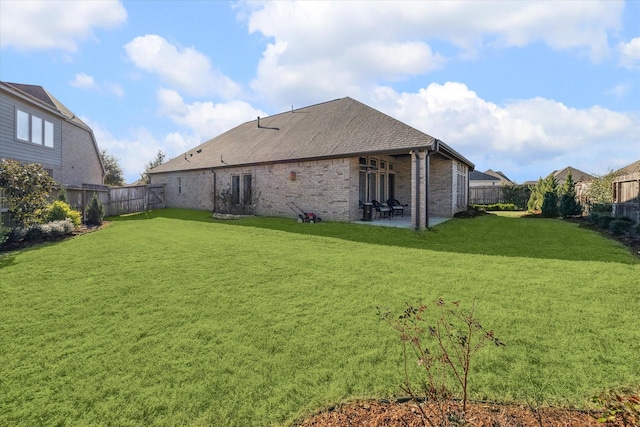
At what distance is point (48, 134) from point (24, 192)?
779cm

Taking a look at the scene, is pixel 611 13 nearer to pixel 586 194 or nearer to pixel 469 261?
pixel 469 261

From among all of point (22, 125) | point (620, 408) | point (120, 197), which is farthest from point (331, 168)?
point (22, 125)

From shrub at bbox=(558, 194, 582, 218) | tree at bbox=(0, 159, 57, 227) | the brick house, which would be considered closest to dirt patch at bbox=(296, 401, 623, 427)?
tree at bbox=(0, 159, 57, 227)

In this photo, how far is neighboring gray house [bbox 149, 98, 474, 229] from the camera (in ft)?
42.5

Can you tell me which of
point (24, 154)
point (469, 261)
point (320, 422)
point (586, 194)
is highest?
point (24, 154)

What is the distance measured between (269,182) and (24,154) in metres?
11.1

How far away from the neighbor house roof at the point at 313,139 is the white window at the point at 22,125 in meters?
8.40

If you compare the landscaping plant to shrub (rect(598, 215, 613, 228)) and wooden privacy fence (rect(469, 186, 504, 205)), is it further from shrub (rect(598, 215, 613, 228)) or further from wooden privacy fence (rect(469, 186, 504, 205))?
wooden privacy fence (rect(469, 186, 504, 205))

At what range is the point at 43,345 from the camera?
12.7ft

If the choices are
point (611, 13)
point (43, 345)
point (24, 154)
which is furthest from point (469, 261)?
point (24, 154)

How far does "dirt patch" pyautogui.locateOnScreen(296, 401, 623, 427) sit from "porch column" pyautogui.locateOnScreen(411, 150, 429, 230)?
372 inches

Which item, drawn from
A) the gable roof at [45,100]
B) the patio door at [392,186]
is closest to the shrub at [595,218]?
the patio door at [392,186]

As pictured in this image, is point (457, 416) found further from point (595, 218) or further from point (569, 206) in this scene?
point (569, 206)

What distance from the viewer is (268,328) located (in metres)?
4.28
